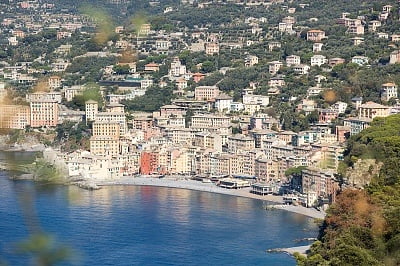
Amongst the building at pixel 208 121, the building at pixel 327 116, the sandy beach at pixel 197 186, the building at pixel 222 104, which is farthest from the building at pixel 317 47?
the sandy beach at pixel 197 186

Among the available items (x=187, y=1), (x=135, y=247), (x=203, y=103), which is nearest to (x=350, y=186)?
(x=135, y=247)

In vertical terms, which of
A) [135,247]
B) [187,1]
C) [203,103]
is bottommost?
Result: [135,247]

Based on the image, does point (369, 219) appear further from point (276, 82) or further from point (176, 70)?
point (176, 70)

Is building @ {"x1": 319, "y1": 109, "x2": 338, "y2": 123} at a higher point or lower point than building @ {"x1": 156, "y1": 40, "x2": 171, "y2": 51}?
lower

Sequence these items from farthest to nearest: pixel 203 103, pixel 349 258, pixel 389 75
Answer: pixel 203 103
pixel 389 75
pixel 349 258

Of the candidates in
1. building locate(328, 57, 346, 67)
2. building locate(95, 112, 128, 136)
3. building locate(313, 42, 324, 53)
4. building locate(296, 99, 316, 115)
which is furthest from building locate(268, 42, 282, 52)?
building locate(95, 112, 128, 136)

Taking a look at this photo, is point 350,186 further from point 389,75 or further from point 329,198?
point 389,75

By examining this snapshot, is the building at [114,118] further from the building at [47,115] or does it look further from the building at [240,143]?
the building at [240,143]

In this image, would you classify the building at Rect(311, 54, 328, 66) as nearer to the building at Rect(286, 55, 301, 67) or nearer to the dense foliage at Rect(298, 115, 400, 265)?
the building at Rect(286, 55, 301, 67)
